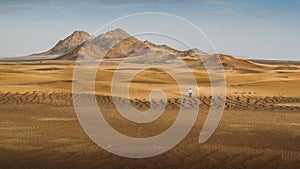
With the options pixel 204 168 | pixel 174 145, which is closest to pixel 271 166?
pixel 204 168

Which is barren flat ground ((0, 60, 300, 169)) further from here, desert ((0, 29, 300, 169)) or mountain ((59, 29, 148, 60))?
mountain ((59, 29, 148, 60))

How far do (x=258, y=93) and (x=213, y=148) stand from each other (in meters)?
16.3

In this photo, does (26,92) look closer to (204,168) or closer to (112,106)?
(112,106)

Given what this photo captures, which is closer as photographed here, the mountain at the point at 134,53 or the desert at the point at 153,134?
the desert at the point at 153,134

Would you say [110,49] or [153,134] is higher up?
[110,49]

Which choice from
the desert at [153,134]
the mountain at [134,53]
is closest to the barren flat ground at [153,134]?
the desert at [153,134]

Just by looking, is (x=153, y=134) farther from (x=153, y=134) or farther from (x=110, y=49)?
(x=110, y=49)

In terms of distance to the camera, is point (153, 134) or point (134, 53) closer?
point (153, 134)

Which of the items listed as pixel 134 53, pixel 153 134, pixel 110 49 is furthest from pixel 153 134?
pixel 110 49

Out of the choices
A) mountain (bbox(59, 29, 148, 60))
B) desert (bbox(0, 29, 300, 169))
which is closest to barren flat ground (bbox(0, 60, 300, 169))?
desert (bbox(0, 29, 300, 169))

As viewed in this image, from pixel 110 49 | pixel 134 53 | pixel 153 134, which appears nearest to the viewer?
pixel 153 134

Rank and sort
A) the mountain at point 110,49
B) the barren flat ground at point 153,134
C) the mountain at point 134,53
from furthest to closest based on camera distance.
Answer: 1. the mountain at point 110,49
2. the mountain at point 134,53
3. the barren flat ground at point 153,134

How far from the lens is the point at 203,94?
25.2 m

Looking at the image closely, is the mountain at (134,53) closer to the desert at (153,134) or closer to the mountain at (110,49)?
the mountain at (110,49)
